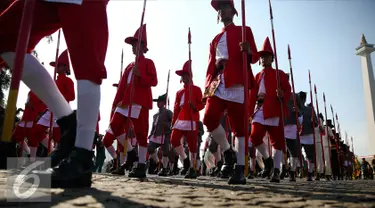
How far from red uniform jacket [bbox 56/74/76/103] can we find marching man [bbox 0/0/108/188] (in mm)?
4535

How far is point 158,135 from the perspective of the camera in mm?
10492

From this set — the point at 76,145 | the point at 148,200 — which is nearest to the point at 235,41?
→ the point at 76,145

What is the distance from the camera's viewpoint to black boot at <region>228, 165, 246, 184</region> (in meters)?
3.47

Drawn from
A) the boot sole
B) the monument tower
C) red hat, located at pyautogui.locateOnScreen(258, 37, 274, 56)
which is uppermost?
the monument tower

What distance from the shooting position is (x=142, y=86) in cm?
546

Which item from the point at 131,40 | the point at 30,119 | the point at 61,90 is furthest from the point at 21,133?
the point at 131,40

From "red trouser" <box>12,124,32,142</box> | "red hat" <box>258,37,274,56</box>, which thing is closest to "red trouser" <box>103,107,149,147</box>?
"red hat" <box>258,37,274,56</box>

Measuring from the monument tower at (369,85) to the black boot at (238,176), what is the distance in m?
44.7

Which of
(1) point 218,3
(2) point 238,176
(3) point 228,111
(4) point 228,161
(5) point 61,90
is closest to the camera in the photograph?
(2) point 238,176

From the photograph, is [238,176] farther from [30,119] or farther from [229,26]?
[30,119]

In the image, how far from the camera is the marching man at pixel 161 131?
10.5 meters

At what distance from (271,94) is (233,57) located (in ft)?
6.42

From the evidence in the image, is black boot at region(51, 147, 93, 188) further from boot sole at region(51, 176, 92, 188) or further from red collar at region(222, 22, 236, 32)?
red collar at region(222, 22, 236, 32)

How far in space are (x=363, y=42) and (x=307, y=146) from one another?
43.8 meters
